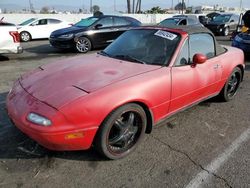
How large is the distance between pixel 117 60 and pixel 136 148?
1.24 meters

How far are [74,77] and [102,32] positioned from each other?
8.46m

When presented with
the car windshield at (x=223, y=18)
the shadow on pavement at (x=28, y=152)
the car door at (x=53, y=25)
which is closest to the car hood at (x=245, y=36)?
the shadow on pavement at (x=28, y=152)

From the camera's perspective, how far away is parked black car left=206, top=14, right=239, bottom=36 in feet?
60.8

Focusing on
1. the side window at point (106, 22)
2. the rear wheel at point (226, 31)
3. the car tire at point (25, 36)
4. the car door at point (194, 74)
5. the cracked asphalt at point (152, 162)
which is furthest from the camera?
the rear wheel at point (226, 31)

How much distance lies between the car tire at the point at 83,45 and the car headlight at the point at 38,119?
8.44 m

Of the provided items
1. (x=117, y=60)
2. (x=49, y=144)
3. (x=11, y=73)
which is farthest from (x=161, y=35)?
(x=11, y=73)

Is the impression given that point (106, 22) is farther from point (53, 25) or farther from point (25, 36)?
point (25, 36)

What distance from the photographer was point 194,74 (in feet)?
12.9

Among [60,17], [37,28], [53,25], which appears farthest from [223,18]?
[60,17]

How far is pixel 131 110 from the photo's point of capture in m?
3.13

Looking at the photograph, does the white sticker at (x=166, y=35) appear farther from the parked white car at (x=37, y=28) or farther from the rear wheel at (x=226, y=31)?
the rear wheel at (x=226, y=31)

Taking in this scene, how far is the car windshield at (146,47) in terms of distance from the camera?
3.82 m

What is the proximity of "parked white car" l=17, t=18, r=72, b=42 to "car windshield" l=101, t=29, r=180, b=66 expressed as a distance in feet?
40.9

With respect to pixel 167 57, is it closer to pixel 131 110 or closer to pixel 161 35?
pixel 161 35
